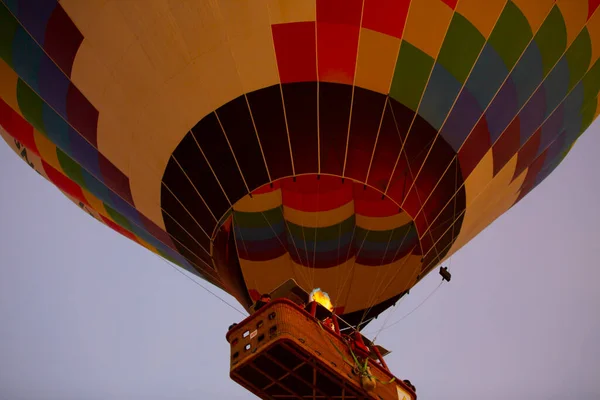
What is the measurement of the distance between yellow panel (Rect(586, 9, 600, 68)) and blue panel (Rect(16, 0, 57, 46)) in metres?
5.61

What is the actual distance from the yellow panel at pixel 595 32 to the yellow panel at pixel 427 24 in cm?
192

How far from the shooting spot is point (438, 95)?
6270mm

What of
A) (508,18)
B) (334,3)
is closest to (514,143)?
(508,18)

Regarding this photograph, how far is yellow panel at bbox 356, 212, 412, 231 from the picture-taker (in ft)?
22.8

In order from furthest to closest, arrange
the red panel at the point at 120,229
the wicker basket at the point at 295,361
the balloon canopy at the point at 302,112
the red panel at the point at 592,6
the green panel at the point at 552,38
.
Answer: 1. the red panel at the point at 120,229
2. the red panel at the point at 592,6
3. the green panel at the point at 552,38
4. the balloon canopy at the point at 302,112
5. the wicker basket at the point at 295,361

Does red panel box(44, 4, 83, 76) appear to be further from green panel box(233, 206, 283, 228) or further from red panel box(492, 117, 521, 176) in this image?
red panel box(492, 117, 521, 176)

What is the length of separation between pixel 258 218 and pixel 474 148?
2465 millimetres

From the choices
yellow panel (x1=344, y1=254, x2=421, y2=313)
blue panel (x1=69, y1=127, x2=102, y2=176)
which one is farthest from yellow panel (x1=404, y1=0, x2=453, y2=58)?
blue panel (x1=69, y1=127, x2=102, y2=176)

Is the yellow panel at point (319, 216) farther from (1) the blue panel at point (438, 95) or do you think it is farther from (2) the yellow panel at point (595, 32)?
(2) the yellow panel at point (595, 32)

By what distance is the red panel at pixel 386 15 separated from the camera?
586 cm

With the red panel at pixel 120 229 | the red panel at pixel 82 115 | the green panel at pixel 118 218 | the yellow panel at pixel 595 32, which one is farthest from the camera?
the red panel at pixel 120 229

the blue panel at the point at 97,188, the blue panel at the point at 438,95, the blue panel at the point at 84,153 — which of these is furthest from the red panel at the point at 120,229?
the blue panel at the point at 438,95

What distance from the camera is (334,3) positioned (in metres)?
5.80

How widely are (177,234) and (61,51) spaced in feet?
7.48
